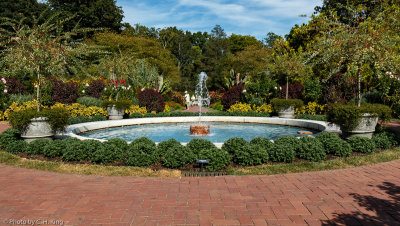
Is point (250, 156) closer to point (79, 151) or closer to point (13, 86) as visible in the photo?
point (79, 151)

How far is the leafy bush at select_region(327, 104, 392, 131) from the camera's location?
22.5 ft

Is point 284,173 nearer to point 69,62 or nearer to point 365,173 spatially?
point 365,173

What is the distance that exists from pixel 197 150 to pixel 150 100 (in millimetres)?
10869

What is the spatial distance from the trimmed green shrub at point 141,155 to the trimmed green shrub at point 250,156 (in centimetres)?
174

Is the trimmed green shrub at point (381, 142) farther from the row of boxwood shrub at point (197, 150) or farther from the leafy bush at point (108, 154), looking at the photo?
the leafy bush at point (108, 154)

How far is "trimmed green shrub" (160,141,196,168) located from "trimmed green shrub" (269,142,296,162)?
173 cm

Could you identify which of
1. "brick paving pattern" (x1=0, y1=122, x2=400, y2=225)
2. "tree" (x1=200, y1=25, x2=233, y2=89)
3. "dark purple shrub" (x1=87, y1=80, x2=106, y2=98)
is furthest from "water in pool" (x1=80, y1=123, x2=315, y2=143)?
"tree" (x1=200, y1=25, x2=233, y2=89)

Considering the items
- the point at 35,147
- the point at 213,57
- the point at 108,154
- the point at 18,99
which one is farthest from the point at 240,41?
the point at 108,154

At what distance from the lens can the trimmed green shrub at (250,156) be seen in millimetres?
5648

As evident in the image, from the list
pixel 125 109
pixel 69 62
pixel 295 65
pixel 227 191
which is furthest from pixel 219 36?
pixel 227 191

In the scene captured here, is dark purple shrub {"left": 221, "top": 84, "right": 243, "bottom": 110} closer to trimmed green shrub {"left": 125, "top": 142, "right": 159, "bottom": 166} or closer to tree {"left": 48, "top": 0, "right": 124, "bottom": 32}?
trimmed green shrub {"left": 125, "top": 142, "right": 159, "bottom": 166}

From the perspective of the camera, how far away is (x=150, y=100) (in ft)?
53.8

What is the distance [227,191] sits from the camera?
426 cm

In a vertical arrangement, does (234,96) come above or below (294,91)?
below
